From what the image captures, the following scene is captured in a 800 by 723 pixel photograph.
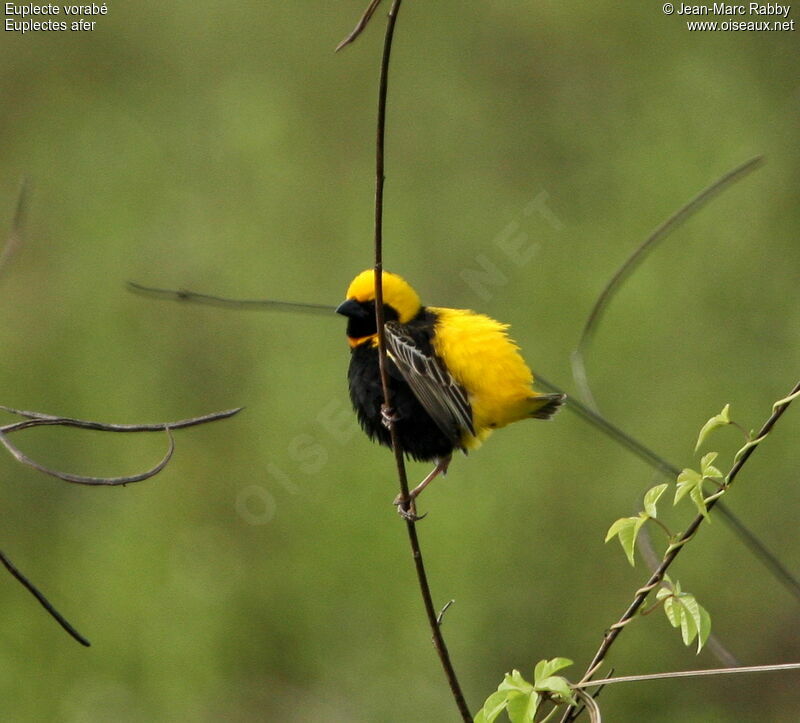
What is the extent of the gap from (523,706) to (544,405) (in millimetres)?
1875

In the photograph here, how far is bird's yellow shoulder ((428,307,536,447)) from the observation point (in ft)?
10.8

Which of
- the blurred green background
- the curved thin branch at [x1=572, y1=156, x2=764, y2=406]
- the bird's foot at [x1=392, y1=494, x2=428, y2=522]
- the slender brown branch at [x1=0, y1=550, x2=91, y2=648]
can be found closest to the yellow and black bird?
the bird's foot at [x1=392, y1=494, x2=428, y2=522]

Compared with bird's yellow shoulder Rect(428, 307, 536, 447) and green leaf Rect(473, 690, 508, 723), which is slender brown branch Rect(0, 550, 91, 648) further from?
bird's yellow shoulder Rect(428, 307, 536, 447)

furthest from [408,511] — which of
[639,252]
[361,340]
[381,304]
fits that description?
[361,340]

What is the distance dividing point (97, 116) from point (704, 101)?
3.73 meters

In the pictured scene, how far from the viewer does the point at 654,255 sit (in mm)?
5410

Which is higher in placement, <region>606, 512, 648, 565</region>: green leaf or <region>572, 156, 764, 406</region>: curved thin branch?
<region>572, 156, 764, 406</region>: curved thin branch

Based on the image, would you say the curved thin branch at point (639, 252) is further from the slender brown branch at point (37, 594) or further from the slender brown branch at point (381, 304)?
the slender brown branch at point (37, 594)

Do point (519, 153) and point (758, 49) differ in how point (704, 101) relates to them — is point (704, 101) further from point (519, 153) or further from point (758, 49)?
point (519, 153)

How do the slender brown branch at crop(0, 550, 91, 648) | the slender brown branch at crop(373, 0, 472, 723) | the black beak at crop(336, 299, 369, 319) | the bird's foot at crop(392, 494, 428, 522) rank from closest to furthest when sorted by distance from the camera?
the slender brown branch at crop(0, 550, 91, 648), the slender brown branch at crop(373, 0, 472, 723), the bird's foot at crop(392, 494, 428, 522), the black beak at crop(336, 299, 369, 319)

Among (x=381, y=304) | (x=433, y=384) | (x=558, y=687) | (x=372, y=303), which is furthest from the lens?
(x=372, y=303)

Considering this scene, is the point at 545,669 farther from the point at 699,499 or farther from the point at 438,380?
the point at 438,380

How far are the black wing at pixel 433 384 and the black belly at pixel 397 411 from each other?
0.21ft

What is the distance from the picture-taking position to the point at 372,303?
3.39 metres
